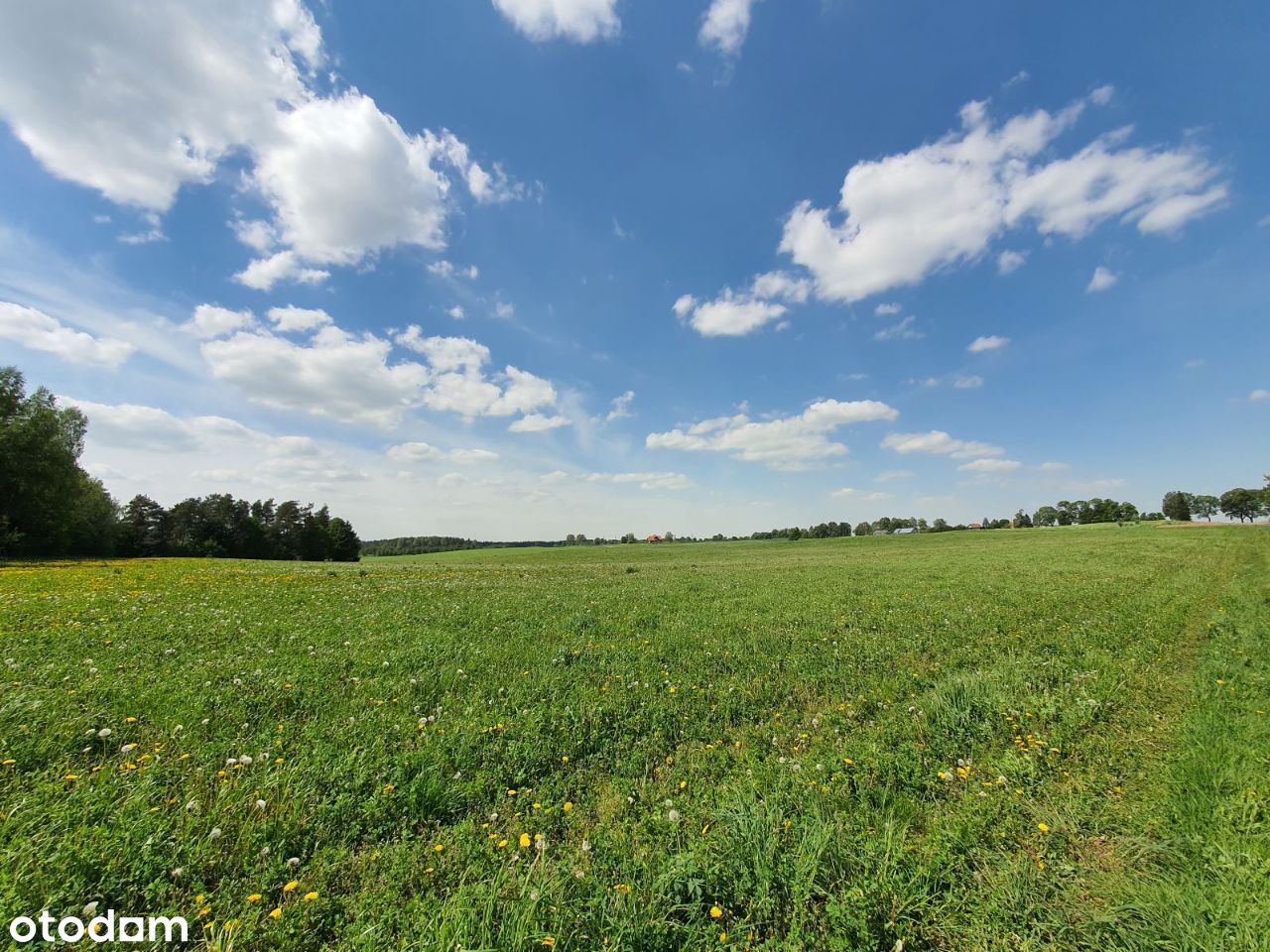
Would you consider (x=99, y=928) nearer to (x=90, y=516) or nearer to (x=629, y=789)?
(x=629, y=789)

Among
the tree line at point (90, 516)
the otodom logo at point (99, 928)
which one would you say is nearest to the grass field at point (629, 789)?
the otodom logo at point (99, 928)

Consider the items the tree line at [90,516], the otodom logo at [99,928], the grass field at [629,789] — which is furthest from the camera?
the tree line at [90,516]

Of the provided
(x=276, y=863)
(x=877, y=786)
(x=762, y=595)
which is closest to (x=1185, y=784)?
(x=877, y=786)

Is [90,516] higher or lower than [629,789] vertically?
higher

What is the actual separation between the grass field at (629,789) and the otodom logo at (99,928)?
0.48 ft

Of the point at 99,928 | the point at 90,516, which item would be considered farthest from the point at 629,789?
the point at 90,516

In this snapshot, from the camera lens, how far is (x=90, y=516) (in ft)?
186

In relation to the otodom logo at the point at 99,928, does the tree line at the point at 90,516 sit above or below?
above

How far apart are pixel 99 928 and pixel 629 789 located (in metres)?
4.33

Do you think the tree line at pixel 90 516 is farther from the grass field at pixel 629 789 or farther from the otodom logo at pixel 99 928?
the otodom logo at pixel 99 928

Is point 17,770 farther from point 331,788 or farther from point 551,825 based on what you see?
point 551,825

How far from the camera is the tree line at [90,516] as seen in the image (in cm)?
4206

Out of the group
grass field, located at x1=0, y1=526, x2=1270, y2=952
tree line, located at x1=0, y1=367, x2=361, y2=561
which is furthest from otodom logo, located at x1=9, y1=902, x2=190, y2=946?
tree line, located at x1=0, y1=367, x2=361, y2=561

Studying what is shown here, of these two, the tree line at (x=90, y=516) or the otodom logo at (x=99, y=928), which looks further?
the tree line at (x=90, y=516)
